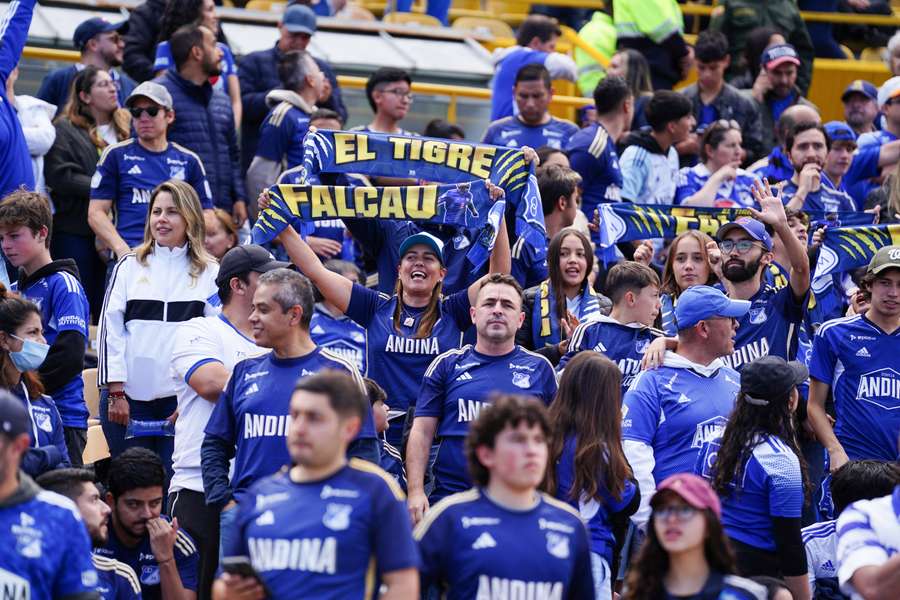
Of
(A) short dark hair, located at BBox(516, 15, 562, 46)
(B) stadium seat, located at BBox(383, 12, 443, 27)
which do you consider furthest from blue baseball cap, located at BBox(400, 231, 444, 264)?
(B) stadium seat, located at BBox(383, 12, 443, 27)

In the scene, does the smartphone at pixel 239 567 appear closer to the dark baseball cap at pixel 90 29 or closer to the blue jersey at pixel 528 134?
the blue jersey at pixel 528 134

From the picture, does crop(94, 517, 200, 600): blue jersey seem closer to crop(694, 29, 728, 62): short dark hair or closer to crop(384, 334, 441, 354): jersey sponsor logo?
crop(384, 334, 441, 354): jersey sponsor logo

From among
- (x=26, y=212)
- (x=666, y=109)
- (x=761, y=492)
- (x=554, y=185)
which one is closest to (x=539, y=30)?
(x=666, y=109)

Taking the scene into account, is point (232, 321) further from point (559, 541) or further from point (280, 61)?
point (280, 61)

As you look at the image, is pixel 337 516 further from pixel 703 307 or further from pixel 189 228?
pixel 189 228

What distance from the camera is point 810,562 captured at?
7891 millimetres

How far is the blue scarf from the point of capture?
9000 mm

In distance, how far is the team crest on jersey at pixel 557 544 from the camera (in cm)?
571

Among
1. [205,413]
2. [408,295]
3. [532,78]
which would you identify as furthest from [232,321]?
[532,78]

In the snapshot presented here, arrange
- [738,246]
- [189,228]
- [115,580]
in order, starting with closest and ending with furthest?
[115,580], [189,228], [738,246]

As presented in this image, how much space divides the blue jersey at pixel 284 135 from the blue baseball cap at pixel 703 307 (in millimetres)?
4941

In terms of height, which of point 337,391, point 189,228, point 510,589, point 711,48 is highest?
point 711,48

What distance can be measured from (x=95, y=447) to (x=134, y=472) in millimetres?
1158

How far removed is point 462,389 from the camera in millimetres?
7492
